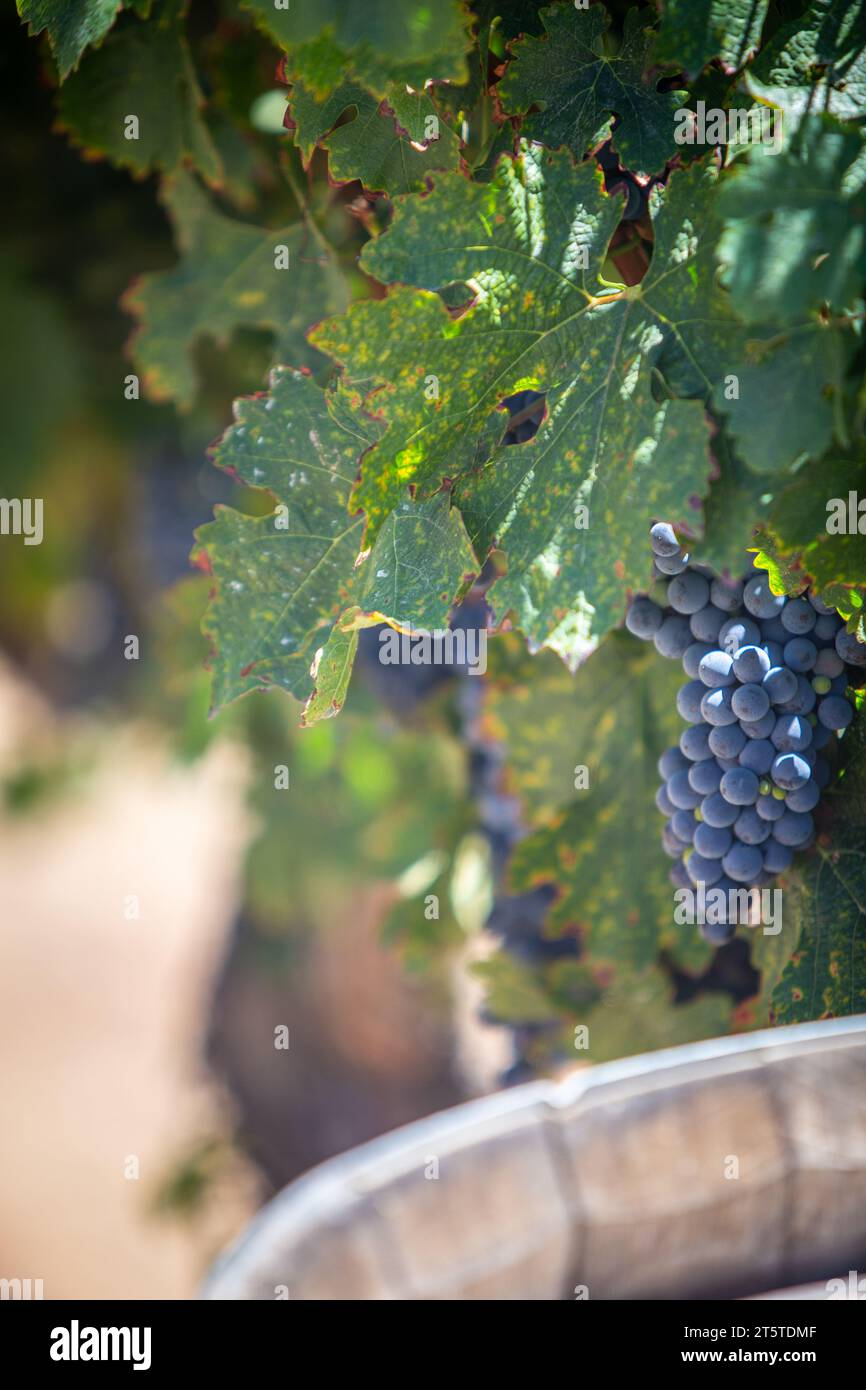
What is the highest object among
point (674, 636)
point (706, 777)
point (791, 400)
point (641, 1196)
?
point (791, 400)

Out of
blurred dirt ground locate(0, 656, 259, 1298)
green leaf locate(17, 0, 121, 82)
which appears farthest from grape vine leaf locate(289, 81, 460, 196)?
blurred dirt ground locate(0, 656, 259, 1298)

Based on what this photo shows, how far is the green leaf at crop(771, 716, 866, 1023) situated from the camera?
870 mm

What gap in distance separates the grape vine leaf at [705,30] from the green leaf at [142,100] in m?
0.58

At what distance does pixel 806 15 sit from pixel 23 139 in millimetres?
1308

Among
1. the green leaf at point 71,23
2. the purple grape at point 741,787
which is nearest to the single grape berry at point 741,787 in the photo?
the purple grape at point 741,787

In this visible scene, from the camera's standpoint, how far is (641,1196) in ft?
2.79

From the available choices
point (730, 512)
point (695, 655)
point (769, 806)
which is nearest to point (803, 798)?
point (769, 806)

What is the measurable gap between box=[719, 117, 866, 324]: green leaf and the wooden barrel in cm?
50

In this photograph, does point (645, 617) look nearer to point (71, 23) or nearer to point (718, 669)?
point (718, 669)

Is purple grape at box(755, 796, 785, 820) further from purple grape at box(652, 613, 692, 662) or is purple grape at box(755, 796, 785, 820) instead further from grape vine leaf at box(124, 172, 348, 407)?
grape vine leaf at box(124, 172, 348, 407)

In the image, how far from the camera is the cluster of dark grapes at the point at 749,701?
84 cm

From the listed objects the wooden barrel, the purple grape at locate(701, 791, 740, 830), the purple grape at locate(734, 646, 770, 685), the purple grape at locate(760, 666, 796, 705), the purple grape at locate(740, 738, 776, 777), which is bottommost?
the wooden barrel

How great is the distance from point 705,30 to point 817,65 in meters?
0.07
